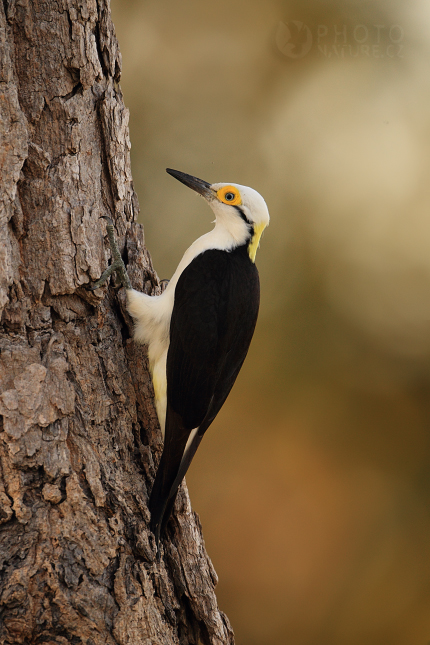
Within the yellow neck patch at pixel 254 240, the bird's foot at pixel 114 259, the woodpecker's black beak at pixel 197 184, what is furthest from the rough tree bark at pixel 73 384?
the yellow neck patch at pixel 254 240

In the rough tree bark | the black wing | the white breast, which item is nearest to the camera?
the rough tree bark

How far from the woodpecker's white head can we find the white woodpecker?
0.50 ft

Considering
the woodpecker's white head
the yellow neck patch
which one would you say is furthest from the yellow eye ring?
the yellow neck patch

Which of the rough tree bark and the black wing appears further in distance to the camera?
the black wing

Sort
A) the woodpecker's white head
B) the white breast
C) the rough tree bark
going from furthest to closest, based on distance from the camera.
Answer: the woodpecker's white head
the white breast
the rough tree bark

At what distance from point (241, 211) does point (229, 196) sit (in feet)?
0.27

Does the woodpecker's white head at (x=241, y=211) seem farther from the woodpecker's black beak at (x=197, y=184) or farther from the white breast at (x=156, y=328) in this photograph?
the white breast at (x=156, y=328)

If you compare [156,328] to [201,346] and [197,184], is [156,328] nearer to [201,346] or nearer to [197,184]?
[201,346]

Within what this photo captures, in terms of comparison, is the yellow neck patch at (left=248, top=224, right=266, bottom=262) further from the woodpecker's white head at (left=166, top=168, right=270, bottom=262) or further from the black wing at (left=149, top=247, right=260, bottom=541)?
the black wing at (left=149, top=247, right=260, bottom=541)

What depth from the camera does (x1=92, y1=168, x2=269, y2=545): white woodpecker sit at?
1785 millimetres

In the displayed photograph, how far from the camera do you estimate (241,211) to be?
7.31 feet

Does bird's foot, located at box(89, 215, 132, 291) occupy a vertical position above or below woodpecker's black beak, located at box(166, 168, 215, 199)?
below

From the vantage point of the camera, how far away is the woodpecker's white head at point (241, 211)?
2.21 m

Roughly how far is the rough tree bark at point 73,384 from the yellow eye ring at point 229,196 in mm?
474
